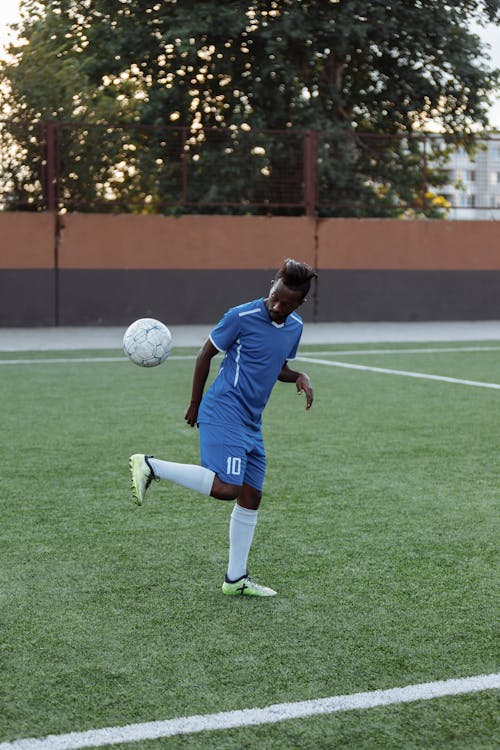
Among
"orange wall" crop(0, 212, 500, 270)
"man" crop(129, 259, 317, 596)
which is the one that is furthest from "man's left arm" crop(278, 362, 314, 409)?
"orange wall" crop(0, 212, 500, 270)

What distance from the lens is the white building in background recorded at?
2369 centimetres

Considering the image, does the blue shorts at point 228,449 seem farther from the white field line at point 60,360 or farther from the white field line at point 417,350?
the white field line at point 417,350

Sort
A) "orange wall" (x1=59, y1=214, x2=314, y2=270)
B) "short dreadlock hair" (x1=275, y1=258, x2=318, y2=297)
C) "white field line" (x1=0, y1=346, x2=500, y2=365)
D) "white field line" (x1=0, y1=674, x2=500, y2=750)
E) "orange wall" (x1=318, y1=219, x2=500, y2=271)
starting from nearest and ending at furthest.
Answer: "white field line" (x1=0, y1=674, x2=500, y2=750), "short dreadlock hair" (x1=275, y1=258, x2=318, y2=297), "white field line" (x1=0, y1=346, x2=500, y2=365), "orange wall" (x1=59, y1=214, x2=314, y2=270), "orange wall" (x1=318, y1=219, x2=500, y2=271)

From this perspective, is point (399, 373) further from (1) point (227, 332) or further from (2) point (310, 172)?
(1) point (227, 332)

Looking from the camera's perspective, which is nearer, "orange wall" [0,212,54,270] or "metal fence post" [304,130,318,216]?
"orange wall" [0,212,54,270]

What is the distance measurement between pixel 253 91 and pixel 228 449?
22832 mm

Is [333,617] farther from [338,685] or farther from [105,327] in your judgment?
[105,327]

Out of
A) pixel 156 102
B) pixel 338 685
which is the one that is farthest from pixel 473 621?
pixel 156 102

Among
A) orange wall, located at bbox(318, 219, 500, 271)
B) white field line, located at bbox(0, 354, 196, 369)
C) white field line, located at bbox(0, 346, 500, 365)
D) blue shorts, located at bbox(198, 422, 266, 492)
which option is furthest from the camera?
orange wall, located at bbox(318, 219, 500, 271)

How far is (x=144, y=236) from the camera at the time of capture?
840 inches

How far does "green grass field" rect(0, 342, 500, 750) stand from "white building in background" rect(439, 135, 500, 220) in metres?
15.0

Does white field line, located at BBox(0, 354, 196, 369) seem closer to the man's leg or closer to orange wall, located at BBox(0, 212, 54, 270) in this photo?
orange wall, located at BBox(0, 212, 54, 270)

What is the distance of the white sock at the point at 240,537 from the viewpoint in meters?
4.80

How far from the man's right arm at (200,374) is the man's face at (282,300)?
31cm
